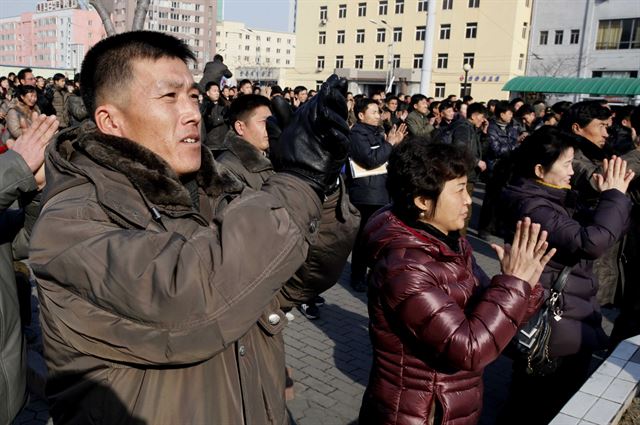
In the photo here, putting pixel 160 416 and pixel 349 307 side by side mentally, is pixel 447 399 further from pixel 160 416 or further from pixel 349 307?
pixel 349 307

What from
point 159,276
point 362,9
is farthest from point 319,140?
point 362,9

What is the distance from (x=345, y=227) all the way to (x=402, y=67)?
53811 mm

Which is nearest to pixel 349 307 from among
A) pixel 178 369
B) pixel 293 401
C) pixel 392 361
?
pixel 293 401

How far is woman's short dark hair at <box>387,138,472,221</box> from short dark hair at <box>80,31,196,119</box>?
1193 millimetres

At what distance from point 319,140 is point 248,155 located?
194cm

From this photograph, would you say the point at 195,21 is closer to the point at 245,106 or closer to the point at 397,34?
the point at 397,34

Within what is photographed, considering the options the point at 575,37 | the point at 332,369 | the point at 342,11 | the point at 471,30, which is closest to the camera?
the point at 332,369

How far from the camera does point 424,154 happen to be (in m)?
2.55

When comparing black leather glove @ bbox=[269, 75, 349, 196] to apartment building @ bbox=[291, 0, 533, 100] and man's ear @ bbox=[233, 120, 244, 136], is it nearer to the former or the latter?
man's ear @ bbox=[233, 120, 244, 136]

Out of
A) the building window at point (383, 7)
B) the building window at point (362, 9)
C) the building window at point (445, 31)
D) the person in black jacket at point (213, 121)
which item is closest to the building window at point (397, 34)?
the building window at point (383, 7)

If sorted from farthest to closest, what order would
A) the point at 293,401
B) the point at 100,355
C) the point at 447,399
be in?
the point at 293,401 < the point at 447,399 < the point at 100,355

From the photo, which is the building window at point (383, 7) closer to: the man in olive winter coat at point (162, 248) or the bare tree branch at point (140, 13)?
the bare tree branch at point (140, 13)

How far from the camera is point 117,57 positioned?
5.53 feet

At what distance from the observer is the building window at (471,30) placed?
48531mm
